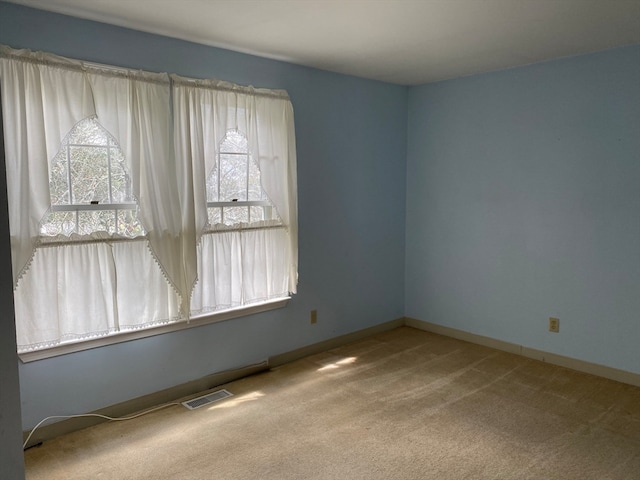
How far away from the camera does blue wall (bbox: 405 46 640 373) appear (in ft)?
11.6

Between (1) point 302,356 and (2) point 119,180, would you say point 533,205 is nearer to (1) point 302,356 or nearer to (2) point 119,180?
(1) point 302,356

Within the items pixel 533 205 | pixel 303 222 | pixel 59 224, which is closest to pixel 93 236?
pixel 59 224

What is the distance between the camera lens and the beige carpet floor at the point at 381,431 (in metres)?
2.48

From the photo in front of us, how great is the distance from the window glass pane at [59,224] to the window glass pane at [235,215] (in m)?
1.02

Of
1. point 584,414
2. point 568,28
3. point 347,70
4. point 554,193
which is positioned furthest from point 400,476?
point 347,70

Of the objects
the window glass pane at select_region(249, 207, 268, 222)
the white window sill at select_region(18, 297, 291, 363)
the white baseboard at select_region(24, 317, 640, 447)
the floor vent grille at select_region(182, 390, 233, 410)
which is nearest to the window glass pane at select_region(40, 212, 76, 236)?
the white window sill at select_region(18, 297, 291, 363)

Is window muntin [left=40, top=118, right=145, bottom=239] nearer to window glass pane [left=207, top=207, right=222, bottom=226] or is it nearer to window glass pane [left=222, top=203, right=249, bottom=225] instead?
window glass pane [left=207, top=207, right=222, bottom=226]

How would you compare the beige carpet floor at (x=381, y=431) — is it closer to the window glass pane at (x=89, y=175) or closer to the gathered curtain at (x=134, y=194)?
the gathered curtain at (x=134, y=194)

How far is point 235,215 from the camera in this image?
354 centimetres

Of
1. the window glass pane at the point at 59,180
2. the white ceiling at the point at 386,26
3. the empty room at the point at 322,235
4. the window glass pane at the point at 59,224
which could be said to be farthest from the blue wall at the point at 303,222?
the window glass pane at the point at 59,224

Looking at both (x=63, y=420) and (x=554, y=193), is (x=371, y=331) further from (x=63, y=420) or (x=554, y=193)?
(x=63, y=420)

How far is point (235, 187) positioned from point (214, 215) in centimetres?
27

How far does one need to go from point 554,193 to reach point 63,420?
3.87 meters

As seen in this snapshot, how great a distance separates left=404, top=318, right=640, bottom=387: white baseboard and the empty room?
0.08 feet
